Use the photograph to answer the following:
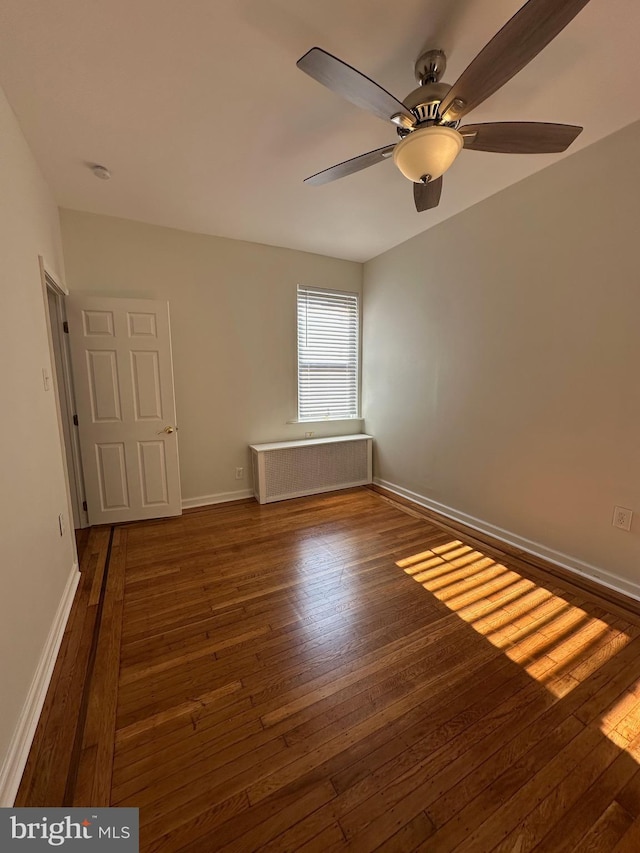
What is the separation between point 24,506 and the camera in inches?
58.9

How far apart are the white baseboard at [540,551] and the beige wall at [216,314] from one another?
180cm

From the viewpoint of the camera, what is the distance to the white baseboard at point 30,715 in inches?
43.1

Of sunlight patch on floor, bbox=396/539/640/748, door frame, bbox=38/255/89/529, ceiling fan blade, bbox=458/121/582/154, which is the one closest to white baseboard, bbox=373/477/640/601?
sunlight patch on floor, bbox=396/539/640/748

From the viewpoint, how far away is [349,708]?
4.56 feet

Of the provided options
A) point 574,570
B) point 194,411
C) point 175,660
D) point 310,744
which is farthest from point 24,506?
point 574,570

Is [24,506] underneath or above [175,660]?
above

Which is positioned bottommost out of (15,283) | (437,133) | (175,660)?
(175,660)

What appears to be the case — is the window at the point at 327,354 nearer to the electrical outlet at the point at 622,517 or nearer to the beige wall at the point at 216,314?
the beige wall at the point at 216,314

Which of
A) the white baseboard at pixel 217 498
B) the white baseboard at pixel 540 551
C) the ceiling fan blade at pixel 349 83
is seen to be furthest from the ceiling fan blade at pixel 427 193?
the white baseboard at pixel 217 498

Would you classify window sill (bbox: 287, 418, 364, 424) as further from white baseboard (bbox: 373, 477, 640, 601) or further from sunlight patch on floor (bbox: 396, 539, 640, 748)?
sunlight patch on floor (bbox: 396, 539, 640, 748)

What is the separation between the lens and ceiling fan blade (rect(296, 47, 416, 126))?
1.12 metres

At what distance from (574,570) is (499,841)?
1835 millimetres

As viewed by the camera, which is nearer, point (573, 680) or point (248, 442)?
point (573, 680)

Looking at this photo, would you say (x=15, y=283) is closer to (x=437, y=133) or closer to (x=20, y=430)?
(x=20, y=430)
